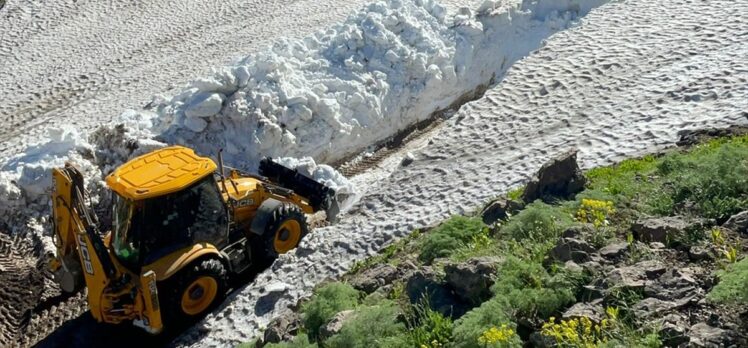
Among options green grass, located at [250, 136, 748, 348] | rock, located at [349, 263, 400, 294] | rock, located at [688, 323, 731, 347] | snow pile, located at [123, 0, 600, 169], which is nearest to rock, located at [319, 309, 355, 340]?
green grass, located at [250, 136, 748, 348]

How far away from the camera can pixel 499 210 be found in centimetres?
905

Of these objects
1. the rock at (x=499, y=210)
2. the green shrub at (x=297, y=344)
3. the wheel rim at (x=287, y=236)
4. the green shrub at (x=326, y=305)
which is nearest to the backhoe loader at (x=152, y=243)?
the wheel rim at (x=287, y=236)

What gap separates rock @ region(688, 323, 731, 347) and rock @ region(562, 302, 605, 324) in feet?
2.13

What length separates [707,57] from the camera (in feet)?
40.2

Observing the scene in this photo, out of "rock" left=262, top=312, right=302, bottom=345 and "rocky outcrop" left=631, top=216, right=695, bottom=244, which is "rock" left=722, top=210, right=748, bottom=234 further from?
"rock" left=262, top=312, right=302, bottom=345

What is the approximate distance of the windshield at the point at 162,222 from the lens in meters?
9.25

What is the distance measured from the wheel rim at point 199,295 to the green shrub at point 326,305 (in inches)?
73.4

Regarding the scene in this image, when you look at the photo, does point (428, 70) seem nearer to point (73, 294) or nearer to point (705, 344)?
point (73, 294)

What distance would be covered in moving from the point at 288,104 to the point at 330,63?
147 cm

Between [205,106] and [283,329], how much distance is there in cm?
548

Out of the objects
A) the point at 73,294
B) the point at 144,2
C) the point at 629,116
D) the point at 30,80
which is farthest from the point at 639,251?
the point at 144,2

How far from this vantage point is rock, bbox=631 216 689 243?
23.9 feet

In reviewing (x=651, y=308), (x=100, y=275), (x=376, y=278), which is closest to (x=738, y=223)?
(x=651, y=308)

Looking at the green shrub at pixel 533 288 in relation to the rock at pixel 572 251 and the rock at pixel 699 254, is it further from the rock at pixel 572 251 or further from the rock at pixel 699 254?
the rock at pixel 699 254
